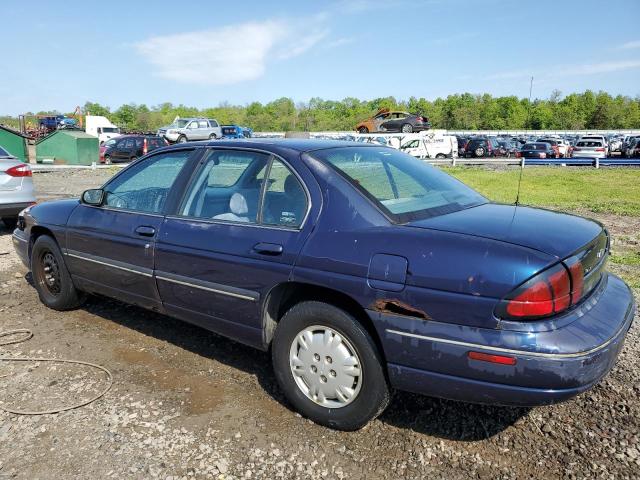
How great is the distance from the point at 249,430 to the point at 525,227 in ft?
A: 6.13

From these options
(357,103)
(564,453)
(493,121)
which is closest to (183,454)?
(564,453)

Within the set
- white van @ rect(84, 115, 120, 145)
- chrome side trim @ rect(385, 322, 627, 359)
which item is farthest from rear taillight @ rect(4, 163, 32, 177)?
white van @ rect(84, 115, 120, 145)

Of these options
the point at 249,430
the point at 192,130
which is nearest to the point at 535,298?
the point at 249,430

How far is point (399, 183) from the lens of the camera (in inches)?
134

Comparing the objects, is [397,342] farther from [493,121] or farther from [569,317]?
[493,121]

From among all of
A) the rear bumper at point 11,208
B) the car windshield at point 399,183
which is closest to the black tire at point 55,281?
the car windshield at point 399,183

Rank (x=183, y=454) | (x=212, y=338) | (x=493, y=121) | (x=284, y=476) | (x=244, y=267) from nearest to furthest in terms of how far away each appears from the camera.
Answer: (x=284, y=476)
(x=183, y=454)
(x=244, y=267)
(x=212, y=338)
(x=493, y=121)

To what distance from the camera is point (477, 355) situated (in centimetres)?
238

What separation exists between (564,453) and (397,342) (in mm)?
1058

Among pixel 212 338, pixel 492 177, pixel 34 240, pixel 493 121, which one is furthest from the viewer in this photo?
pixel 493 121

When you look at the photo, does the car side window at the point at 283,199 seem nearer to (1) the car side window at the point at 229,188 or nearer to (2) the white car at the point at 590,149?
(1) the car side window at the point at 229,188

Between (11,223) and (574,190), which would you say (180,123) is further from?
(11,223)

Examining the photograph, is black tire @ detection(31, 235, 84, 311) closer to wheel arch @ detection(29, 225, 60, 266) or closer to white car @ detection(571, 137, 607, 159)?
wheel arch @ detection(29, 225, 60, 266)

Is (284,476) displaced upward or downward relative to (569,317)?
downward
